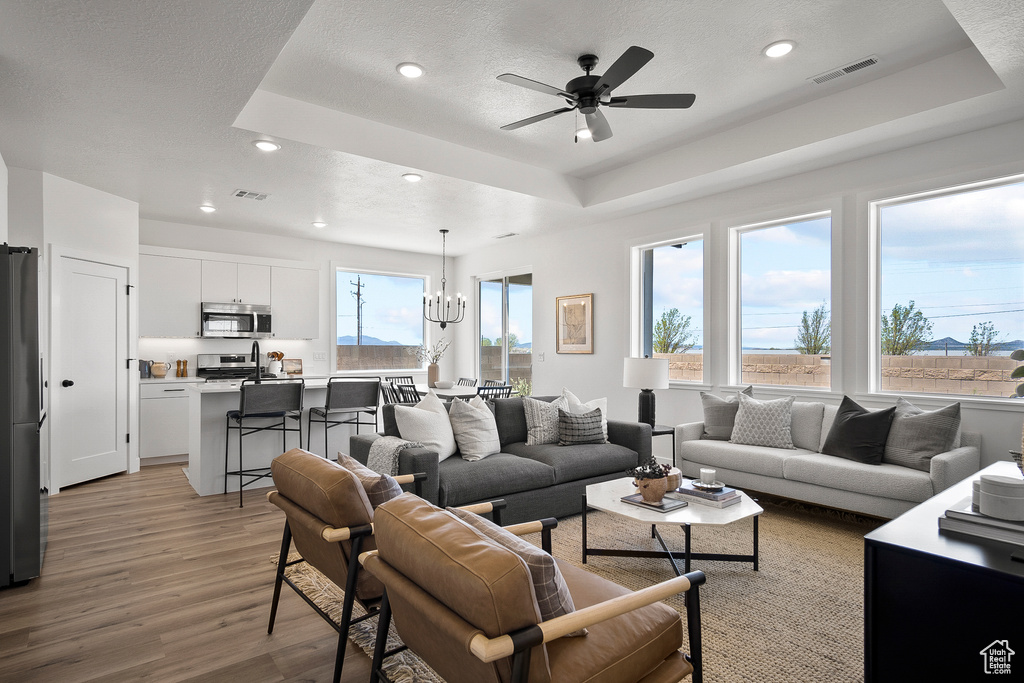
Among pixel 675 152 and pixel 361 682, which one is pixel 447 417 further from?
pixel 675 152

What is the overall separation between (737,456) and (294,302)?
5.83 m

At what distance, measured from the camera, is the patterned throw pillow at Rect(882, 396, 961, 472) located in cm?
363

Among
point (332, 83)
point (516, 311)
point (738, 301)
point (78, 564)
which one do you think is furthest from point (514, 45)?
point (516, 311)

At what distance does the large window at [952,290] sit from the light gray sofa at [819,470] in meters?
0.55

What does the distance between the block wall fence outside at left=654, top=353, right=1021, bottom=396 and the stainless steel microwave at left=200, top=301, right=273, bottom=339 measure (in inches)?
227

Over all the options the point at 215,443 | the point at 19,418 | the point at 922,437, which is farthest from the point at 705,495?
the point at 215,443

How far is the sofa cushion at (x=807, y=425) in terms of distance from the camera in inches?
174

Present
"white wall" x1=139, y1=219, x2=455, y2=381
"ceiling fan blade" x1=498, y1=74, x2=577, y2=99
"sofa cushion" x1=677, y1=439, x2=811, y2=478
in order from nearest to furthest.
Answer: "ceiling fan blade" x1=498, y1=74, x2=577, y2=99 < "sofa cushion" x1=677, y1=439, x2=811, y2=478 < "white wall" x1=139, y1=219, x2=455, y2=381

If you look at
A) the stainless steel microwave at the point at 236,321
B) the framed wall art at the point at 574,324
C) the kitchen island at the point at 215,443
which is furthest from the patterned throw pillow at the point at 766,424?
the stainless steel microwave at the point at 236,321

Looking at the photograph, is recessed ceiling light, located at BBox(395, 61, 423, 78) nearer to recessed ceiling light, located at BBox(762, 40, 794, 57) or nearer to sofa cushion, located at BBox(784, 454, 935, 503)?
recessed ceiling light, located at BBox(762, 40, 794, 57)

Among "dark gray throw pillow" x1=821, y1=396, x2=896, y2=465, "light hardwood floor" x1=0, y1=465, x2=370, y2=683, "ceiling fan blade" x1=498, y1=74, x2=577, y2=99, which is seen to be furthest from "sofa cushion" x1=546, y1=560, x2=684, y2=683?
"dark gray throw pillow" x1=821, y1=396, x2=896, y2=465

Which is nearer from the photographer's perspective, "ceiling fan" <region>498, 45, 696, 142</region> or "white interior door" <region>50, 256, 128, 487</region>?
"ceiling fan" <region>498, 45, 696, 142</region>

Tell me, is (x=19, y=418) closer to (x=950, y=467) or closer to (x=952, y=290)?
(x=950, y=467)

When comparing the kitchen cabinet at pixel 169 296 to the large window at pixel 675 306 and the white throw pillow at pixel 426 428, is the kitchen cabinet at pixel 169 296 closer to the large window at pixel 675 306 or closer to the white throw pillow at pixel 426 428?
the white throw pillow at pixel 426 428
